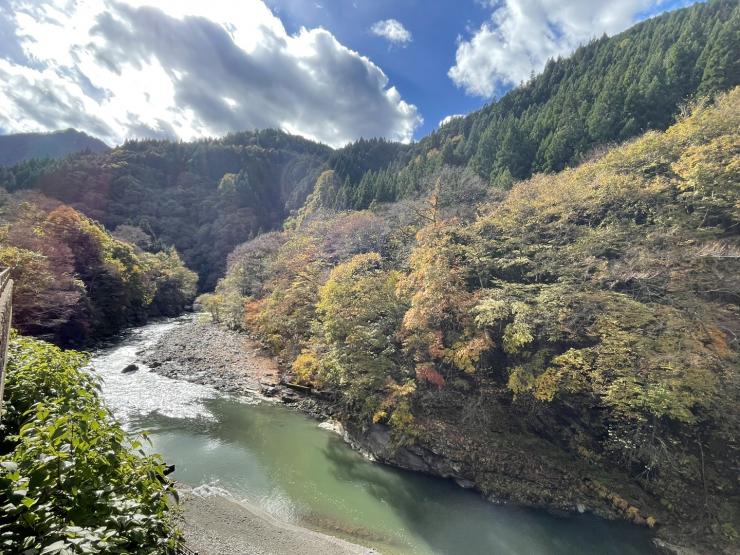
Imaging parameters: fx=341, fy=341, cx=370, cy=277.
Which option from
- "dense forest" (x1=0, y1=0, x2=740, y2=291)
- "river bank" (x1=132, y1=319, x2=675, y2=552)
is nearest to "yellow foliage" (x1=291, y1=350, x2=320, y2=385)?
"river bank" (x1=132, y1=319, x2=675, y2=552)

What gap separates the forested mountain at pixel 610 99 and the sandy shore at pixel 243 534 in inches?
1394

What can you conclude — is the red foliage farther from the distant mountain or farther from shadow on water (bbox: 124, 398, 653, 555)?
the distant mountain

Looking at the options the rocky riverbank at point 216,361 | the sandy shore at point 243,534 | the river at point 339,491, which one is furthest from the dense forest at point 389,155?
the sandy shore at point 243,534

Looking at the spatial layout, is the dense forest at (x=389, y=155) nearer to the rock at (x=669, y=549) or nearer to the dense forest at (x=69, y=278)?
the rock at (x=669, y=549)

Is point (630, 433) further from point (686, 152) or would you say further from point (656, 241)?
point (686, 152)

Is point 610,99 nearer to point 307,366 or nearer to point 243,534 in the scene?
point 307,366

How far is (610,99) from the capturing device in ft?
131

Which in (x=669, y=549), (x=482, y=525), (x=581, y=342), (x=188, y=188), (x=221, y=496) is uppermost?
(x=188, y=188)

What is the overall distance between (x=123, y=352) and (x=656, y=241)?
3695 centimetres

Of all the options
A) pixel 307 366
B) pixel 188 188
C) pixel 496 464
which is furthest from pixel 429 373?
pixel 188 188

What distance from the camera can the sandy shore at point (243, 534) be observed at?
1048cm

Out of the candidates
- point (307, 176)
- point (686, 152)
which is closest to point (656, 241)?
point (686, 152)

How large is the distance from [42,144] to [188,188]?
13911 centimetres

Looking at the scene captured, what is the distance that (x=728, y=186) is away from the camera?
48.9 feet
